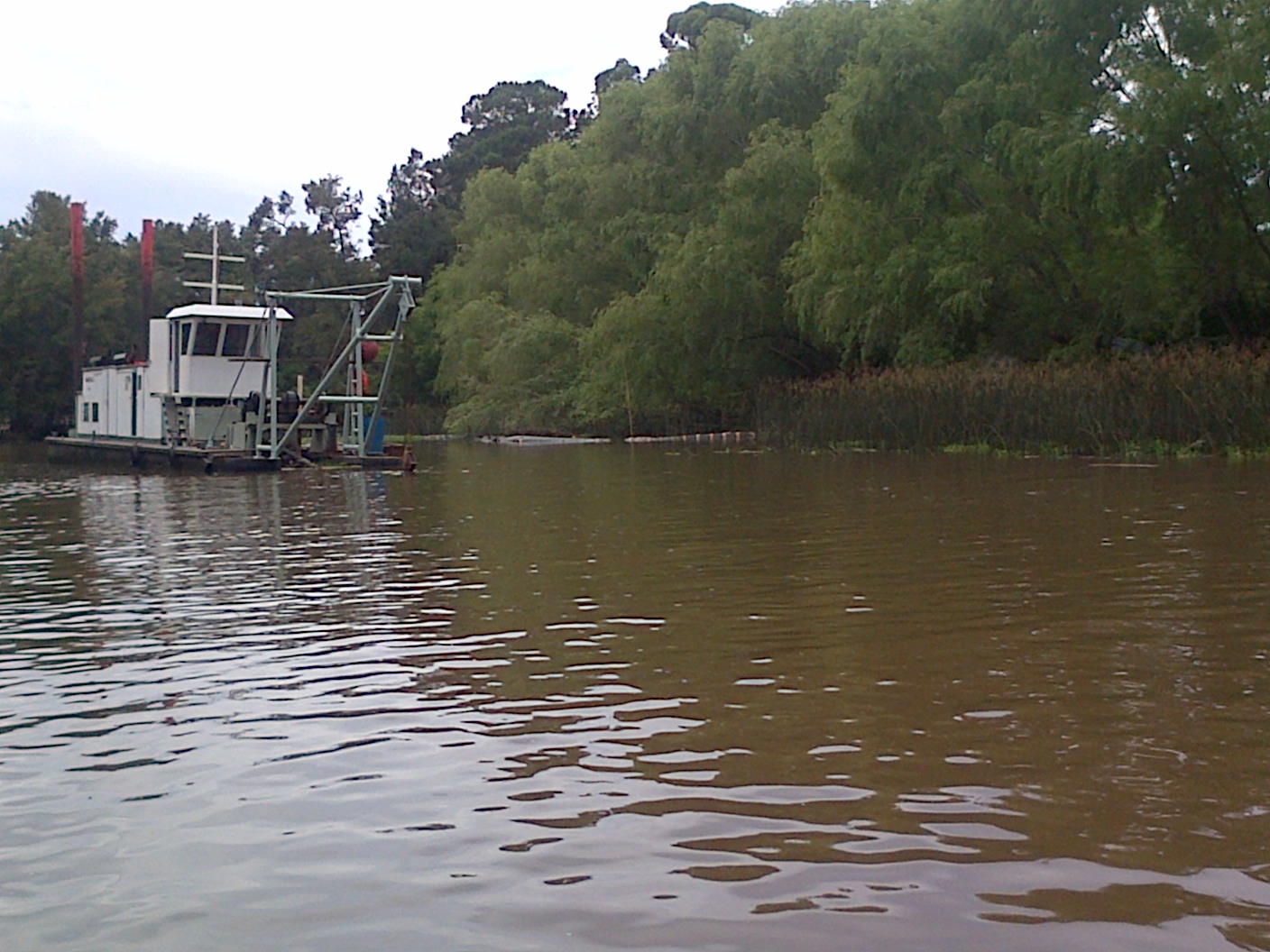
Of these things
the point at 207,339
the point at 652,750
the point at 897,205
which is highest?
the point at 897,205

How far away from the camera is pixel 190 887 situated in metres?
4.12

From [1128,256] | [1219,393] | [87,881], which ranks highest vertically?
[1128,256]

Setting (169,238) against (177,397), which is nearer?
(177,397)

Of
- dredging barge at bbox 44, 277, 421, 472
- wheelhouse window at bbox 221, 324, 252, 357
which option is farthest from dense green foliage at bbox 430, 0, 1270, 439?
wheelhouse window at bbox 221, 324, 252, 357

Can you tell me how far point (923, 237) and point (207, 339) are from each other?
17.4m

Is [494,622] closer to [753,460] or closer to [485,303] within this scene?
[753,460]

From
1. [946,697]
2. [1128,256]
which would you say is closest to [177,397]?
[1128,256]

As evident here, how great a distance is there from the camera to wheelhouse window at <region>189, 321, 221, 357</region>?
32406 millimetres

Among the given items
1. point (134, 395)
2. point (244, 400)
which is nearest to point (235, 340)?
point (244, 400)

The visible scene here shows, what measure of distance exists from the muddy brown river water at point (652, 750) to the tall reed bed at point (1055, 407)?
1280 centimetres

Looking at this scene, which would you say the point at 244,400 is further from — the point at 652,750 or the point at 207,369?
the point at 652,750

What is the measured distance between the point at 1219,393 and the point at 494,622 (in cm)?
1873

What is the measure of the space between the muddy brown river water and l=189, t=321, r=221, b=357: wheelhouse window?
21291mm

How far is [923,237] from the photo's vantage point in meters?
36.4
